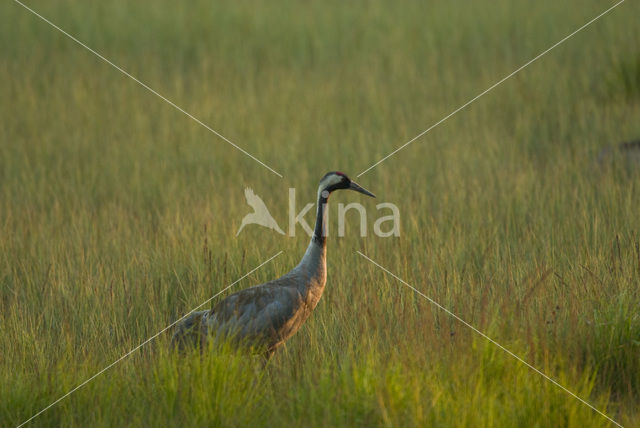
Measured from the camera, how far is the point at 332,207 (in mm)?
8828

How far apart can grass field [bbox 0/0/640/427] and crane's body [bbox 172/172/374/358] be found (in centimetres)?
23

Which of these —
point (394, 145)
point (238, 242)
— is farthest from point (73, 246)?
point (394, 145)

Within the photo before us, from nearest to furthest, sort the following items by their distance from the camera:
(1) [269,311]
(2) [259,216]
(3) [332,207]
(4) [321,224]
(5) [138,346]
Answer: (1) [269,311]
(5) [138,346]
(4) [321,224]
(2) [259,216]
(3) [332,207]

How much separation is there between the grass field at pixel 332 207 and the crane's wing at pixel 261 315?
0.77 ft

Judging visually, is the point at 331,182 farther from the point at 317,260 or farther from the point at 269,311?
the point at 269,311

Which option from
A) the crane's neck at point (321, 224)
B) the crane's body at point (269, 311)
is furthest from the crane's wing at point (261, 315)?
the crane's neck at point (321, 224)

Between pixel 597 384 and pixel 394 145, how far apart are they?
5984mm

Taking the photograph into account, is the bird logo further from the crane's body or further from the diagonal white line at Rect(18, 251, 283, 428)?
the crane's body

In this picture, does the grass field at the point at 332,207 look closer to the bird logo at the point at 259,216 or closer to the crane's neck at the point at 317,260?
the bird logo at the point at 259,216

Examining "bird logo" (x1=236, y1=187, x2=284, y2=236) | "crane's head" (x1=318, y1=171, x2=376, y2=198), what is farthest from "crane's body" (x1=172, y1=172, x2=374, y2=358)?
"bird logo" (x1=236, y1=187, x2=284, y2=236)

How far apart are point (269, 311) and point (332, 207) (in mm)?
3714

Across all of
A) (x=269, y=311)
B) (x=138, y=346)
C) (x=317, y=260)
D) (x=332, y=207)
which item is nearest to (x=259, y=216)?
(x=332, y=207)

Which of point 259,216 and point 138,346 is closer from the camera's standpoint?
point 138,346

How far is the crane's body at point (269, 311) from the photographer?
5199mm
